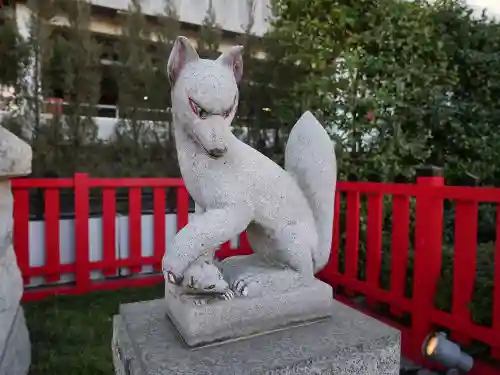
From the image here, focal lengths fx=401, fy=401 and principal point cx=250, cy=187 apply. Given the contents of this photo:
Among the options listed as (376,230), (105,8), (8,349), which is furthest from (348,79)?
(105,8)

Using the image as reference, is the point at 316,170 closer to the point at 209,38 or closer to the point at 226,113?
the point at 226,113

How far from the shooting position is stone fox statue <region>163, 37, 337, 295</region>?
1.03m

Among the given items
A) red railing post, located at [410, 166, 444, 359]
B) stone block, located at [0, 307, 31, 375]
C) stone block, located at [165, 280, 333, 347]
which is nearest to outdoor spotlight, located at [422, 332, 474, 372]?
red railing post, located at [410, 166, 444, 359]

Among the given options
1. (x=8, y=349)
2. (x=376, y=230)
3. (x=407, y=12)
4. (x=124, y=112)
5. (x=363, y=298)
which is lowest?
(x=363, y=298)

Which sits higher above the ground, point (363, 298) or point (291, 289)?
point (291, 289)

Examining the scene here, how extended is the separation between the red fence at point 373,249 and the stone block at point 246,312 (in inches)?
41.5

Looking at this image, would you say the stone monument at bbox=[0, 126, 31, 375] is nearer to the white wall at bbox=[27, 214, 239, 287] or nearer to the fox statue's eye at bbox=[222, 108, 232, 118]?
the fox statue's eye at bbox=[222, 108, 232, 118]

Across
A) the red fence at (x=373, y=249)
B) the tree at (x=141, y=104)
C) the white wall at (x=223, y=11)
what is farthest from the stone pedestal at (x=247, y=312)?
the white wall at (x=223, y=11)

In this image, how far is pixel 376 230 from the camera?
253 cm

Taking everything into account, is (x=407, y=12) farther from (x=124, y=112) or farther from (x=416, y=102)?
(x=124, y=112)

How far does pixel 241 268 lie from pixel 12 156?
1.04m

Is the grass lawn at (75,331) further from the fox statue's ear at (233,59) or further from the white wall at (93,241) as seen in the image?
the fox statue's ear at (233,59)

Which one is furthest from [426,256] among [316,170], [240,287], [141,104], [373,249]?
[141,104]

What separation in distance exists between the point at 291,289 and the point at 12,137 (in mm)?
1265
